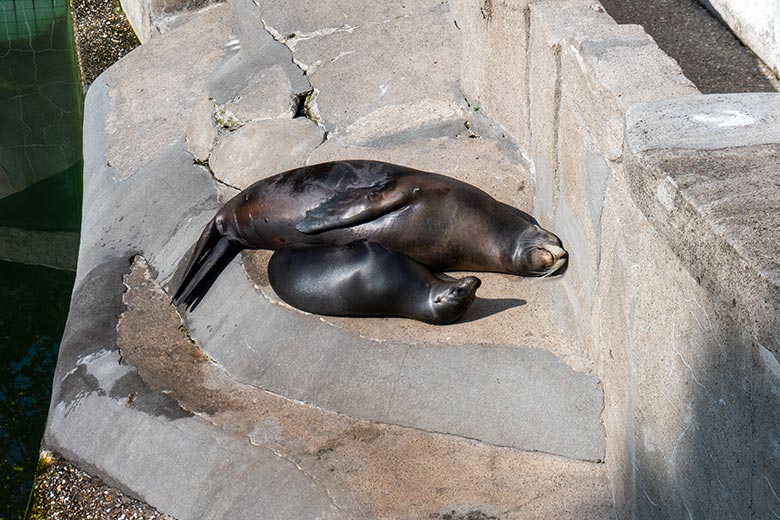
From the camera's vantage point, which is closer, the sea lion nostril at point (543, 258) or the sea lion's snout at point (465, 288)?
the sea lion's snout at point (465, 288)

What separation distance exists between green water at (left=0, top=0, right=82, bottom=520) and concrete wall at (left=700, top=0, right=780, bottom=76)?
370 centimetres

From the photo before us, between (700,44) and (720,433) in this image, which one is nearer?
(720,433)

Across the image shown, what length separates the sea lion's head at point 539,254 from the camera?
3.81 meters

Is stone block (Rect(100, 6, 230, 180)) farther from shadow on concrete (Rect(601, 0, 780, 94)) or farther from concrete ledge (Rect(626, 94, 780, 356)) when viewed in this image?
concrete ledge (Rect(626, 94, 780, 356))

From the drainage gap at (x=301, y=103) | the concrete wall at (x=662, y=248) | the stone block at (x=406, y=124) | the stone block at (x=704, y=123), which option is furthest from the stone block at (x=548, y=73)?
the drainage gap at (x=301, y=103)

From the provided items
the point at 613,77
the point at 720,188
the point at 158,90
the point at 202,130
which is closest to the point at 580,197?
the point at 613,77

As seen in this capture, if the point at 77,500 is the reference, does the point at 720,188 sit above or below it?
above

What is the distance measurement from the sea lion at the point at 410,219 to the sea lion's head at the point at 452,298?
10.4 inches

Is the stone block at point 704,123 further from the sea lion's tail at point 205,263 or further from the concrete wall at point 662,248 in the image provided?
the sea lion's tail at point 205,263

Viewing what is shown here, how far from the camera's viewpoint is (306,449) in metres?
3.53

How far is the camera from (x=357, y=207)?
4.01 meters

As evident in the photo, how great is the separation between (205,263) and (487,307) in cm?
125

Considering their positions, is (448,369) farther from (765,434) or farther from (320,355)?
(765,434)

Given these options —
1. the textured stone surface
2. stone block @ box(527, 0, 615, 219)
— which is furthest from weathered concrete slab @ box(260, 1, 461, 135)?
stone block @ box(527, 0, 615, 219)
